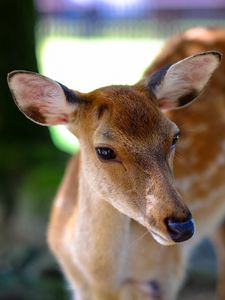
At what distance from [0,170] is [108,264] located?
2670 mm

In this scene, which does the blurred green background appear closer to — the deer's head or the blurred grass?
the blurred grass

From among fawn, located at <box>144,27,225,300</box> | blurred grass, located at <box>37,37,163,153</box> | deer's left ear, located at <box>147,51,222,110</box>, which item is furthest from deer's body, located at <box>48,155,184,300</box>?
blurred grass, located at <box>37,37,163,153</box>

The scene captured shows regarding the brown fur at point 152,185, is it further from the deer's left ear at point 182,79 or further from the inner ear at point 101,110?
the deer's left ear at point 182,79

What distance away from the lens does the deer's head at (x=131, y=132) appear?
2970 millimetres

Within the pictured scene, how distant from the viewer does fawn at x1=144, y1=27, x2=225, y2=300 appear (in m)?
4.24

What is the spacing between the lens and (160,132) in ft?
10.3

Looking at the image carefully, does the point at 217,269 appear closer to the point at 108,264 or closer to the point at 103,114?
the point at 108,264

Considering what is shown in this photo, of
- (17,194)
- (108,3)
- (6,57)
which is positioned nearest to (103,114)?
(17,194)

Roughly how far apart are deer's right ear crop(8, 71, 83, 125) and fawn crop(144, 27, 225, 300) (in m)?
0.90

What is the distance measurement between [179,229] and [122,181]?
37 cm

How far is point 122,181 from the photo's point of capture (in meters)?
3.14

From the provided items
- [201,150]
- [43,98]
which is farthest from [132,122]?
[201,150]

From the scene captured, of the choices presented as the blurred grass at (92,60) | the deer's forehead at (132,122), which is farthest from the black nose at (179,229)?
the blurred grass at (92,60)

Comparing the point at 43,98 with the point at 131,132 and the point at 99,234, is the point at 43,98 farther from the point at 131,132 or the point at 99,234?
the point at 99,234
